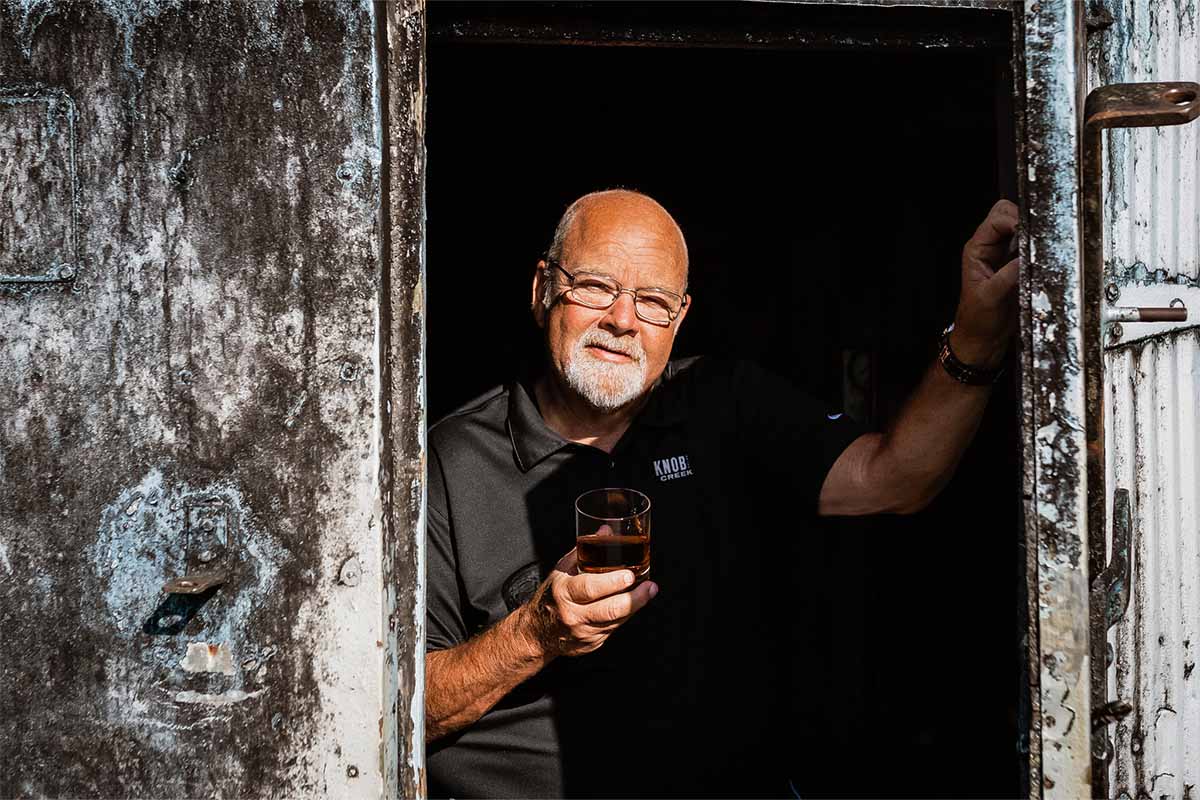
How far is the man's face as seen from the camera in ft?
7.86

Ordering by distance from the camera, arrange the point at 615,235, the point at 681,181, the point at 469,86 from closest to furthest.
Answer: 1. the point at 615,235
2. the point at 469,86
3. the point at 681,181

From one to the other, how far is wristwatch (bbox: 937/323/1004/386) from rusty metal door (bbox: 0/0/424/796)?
1146 mm

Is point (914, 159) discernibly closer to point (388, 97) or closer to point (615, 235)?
point (615, 235)

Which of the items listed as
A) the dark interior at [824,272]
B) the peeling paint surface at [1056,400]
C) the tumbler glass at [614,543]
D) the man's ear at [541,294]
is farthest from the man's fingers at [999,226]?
the dark interior at [824,272]

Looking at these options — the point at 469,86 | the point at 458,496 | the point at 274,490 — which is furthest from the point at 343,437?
the point at 469,86

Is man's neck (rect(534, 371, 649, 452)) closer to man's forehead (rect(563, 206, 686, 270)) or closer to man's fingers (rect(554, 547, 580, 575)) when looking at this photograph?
man's forehead (rect(563, 206, 686, 270))

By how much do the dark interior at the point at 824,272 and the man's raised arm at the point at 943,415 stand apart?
1692mm

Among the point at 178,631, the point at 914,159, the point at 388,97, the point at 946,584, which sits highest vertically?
the point at 914,159

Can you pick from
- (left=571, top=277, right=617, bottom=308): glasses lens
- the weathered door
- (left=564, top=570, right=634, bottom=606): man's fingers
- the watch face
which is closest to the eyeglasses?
(left=571, top=277, right=617, bottom=308): glasses lens

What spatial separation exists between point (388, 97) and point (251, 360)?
0.54 m

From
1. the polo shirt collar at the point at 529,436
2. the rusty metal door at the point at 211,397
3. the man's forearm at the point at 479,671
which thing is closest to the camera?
the rusty metal door at the point at 211,397

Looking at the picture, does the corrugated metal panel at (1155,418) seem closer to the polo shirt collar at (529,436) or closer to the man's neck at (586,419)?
the man's neck at (586,419)

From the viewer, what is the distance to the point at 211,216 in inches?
62.7

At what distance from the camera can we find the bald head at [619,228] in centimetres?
252
